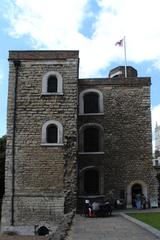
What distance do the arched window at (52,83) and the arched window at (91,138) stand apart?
474cm

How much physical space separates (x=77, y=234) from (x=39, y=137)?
1135cm

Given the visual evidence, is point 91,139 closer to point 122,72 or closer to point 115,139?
point 115,139

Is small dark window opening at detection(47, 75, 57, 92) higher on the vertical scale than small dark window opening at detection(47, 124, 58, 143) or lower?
higher

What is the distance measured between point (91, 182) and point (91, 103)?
17.7ft

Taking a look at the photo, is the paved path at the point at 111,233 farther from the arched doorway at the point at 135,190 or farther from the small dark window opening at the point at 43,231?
the arched doorway at the point at 135,190

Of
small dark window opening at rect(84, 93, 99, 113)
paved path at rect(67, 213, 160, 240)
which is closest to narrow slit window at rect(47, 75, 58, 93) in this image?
small dark window opening at rect(84, 93, 99, 113)

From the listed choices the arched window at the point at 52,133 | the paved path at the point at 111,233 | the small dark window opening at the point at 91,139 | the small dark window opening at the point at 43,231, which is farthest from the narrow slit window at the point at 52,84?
the paved path at the point at 111,233

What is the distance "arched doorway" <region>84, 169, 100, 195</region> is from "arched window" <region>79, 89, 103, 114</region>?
4116mm

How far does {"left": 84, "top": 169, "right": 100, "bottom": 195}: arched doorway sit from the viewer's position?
2777 centimetres

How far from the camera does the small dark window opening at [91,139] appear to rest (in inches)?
1139

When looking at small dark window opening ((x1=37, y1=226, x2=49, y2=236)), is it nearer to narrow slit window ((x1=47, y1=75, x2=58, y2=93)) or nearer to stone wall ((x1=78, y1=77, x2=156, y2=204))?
stone wall ((x1=78, y1=77, x2=156, y2=204))

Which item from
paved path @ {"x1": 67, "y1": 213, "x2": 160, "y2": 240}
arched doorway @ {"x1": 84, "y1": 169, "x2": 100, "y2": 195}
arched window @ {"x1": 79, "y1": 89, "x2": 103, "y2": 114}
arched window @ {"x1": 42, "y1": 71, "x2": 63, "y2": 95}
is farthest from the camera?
arched window @ {"x1": 79, "y1": 89, "x2": 103, "y2": 114}

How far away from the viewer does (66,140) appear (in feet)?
79.9

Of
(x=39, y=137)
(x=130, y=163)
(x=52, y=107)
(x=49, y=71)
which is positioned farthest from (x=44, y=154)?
(x=130, y=163)
